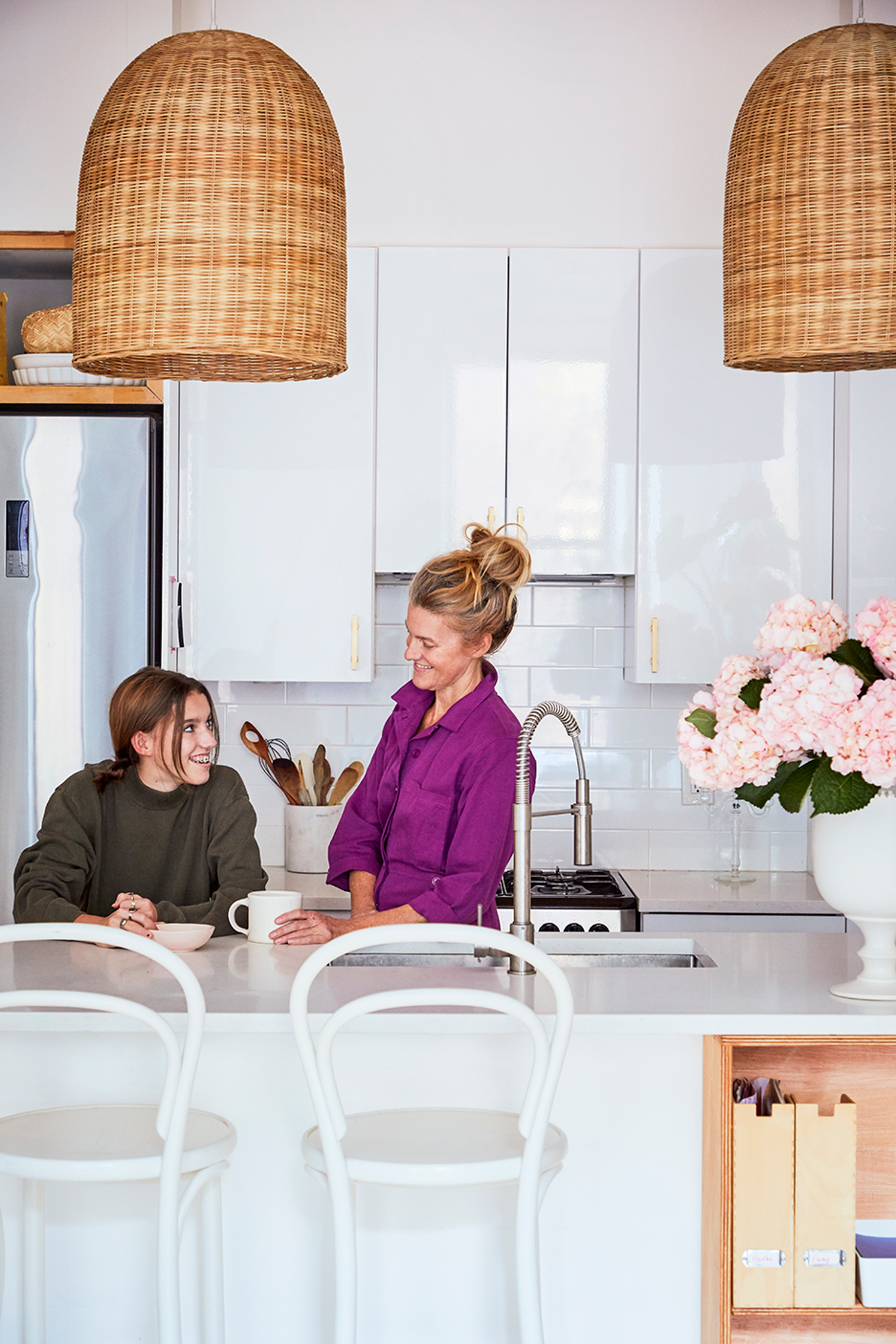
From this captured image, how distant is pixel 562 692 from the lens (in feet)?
12.6

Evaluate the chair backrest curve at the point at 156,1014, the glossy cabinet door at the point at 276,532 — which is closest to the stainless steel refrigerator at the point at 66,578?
the glossy cabinet door at the point at 276,532

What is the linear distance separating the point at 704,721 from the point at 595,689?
185 centimetres

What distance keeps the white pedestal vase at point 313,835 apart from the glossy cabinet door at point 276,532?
38 cm

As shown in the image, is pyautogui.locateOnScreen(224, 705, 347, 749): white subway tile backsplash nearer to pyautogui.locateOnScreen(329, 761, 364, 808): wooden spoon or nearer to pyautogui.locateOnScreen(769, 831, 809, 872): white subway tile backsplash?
pyautogui.locateOnScreen(329, 761, 364, 808): wooden spoon

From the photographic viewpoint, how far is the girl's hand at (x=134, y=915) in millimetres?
2184

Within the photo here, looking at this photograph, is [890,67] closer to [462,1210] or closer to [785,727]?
[785,727]

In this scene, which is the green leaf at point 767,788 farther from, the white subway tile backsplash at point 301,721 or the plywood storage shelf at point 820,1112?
the white subway tile backsplash at point 301,721

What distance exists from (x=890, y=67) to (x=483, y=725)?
129cm

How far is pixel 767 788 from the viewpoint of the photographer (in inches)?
77.6

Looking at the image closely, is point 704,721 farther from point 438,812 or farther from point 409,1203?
point 409,1203

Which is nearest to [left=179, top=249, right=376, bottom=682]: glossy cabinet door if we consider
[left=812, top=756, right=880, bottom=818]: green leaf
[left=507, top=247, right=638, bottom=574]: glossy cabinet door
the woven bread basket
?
the woven bread basket

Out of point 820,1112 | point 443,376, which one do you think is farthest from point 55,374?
point 820,1112

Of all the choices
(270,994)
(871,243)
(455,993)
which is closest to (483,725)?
(270,994)

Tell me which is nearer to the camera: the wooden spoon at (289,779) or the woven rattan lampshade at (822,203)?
the woven rattan lampshade at (822,203)
